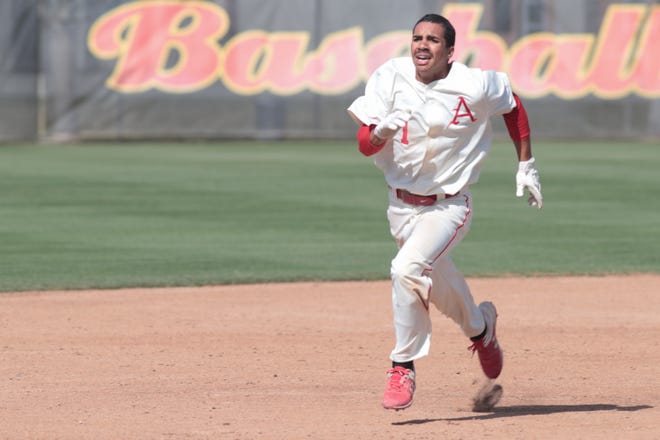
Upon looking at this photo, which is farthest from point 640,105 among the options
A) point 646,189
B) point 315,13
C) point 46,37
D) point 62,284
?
point 62,284

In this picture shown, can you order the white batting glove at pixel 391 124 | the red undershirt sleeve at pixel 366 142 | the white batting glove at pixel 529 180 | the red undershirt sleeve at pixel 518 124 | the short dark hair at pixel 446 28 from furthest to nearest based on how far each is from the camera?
the red undershirt sleeve at pixel 518 124 → the white batting glove at pixel 529 180 → the short dark hair at pixel 446 28 → the red undershirt sleeve at pixel 366 142 → the white batting glove at pixel 391 124

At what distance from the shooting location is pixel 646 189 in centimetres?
1769

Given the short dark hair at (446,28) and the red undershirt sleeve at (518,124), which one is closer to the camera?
the short dark hair at (446,28)

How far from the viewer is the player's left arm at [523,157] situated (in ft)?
21.1

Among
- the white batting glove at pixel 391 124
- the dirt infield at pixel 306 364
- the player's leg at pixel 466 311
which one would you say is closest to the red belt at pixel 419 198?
the player's leg at pixel 466 311

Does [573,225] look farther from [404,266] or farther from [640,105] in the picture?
[640,105]

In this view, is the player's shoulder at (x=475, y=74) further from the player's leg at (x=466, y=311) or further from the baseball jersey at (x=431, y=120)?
the player's leg at (x=466, y=311)

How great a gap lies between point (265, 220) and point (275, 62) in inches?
428

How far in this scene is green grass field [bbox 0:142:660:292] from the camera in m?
11.5

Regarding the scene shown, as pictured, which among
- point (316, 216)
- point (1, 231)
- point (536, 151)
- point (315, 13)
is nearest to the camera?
point (1, 231)

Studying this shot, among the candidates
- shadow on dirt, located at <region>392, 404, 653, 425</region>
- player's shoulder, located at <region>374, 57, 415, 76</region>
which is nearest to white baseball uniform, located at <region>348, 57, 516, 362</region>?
player's shoulder, located at <region>374, 57, 415, 76</region>

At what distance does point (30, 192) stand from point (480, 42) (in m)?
11.3

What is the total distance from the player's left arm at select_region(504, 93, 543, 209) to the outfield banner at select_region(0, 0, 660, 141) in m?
18.5

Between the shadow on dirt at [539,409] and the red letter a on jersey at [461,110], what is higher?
the red letter a on jersey at [461,110]
